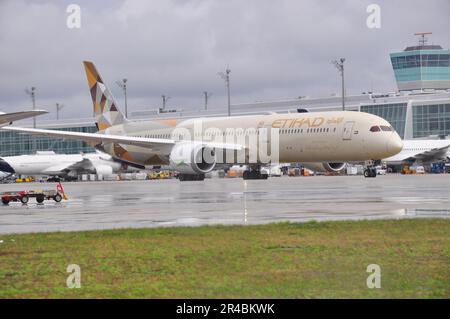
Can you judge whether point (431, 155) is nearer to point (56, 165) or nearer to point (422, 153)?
point (422, 153)

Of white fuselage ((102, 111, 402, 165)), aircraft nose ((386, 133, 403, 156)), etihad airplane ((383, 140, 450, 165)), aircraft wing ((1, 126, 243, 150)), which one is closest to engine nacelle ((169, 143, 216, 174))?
aircraft wing ((1, 126, 243, 150))

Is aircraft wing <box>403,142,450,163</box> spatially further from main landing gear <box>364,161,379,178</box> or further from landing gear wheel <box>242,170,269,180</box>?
landing gear wheel <box>242,170,269,180</box>

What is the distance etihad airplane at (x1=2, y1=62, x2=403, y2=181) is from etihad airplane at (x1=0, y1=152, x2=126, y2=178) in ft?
92.3

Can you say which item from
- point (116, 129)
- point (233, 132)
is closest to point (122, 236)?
point (233, 132)

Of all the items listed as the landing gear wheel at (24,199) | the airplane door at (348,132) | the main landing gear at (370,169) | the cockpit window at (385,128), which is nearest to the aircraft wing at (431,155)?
the main landing gear at (370,169)

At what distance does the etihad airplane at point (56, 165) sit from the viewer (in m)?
97.6

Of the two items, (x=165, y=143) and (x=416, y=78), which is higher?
(x=416, y=78)

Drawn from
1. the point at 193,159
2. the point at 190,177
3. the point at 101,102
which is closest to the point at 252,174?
the point at 190,177

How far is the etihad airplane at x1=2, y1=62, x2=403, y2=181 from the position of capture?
5334 centimetres
